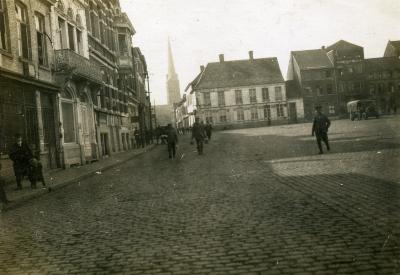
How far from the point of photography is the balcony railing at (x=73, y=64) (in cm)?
1859

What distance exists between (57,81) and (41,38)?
192 centimetres

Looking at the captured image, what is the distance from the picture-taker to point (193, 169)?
46.1 ft

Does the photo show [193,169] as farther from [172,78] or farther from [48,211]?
[172,78]

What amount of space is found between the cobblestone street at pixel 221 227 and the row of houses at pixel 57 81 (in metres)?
5.86

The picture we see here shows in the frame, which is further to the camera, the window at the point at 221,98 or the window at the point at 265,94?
the window at the point at 265,94

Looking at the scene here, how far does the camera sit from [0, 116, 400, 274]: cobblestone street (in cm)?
435

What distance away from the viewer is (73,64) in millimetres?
19125

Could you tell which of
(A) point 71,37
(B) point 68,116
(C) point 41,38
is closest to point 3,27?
(C) point 41,38

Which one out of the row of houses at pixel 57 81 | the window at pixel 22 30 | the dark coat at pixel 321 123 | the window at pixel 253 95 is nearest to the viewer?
the row of houses at pixel 57 81

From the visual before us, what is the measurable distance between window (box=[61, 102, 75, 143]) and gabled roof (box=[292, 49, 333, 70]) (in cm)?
5153

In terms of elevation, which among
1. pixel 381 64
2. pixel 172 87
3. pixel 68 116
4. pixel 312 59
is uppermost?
pixel 172 87

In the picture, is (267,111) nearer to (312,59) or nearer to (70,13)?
(312,59)

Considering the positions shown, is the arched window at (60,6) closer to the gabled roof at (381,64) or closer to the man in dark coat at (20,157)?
the man in dark coat at (20,157)

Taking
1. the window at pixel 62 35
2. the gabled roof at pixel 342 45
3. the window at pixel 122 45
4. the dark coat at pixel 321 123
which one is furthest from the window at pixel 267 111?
the dark coat at pixel 321 123
